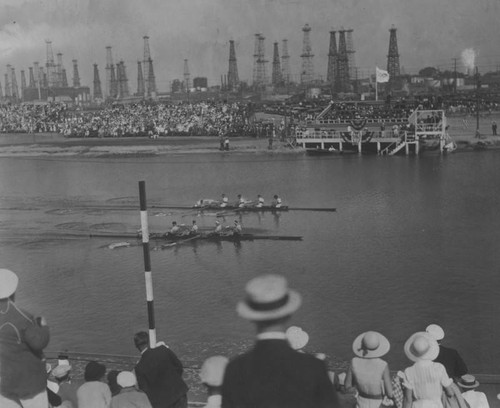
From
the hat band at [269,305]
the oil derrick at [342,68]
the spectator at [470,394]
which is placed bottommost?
the spectator at [470,394]

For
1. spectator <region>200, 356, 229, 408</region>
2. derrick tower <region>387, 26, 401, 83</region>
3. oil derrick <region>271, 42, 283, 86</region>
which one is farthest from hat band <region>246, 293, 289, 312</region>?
oil derrick <region>271, 42, 283, 86</region>

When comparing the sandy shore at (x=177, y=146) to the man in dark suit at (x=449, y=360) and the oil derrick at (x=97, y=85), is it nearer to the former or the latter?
the man in dark suit at (x=449, y=360)

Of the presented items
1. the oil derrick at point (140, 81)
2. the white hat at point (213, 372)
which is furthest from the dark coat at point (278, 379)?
the oil derrick at point (140, 81)

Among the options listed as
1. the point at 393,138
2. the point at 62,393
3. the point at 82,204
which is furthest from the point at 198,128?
the point at 62,393

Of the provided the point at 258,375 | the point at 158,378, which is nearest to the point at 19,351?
the point at 158,378

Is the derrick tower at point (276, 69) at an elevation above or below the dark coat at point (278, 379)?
above

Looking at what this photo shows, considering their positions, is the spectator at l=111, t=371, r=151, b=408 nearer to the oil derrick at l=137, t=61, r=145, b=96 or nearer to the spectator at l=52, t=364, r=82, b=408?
the spectator at l=52, t=364, r=82, b=408
